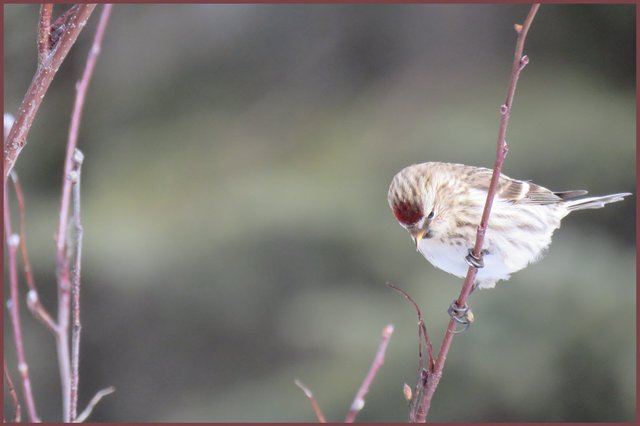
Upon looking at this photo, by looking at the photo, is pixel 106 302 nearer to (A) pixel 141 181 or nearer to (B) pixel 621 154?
(A) pixel 141 181

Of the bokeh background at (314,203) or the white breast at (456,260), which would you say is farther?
the bokeh background at (314,203)

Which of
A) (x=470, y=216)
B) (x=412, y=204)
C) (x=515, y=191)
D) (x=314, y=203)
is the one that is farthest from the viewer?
(x=314, y=203)

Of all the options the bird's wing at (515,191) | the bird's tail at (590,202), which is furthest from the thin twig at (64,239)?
the bird's tail at (590,202)

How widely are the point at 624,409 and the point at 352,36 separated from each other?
3884 millimetres

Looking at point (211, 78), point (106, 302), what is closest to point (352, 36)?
point (211, 78)

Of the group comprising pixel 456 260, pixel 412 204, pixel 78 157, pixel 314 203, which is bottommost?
pixel 314 203

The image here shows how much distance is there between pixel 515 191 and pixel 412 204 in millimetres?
683

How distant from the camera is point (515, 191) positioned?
2584 millimetres

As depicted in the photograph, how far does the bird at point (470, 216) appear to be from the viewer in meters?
2.07

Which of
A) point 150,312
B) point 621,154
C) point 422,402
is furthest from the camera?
point 150,312

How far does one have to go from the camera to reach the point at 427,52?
6.77 metres

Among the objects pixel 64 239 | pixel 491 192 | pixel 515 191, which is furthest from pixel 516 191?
pixel 64 239

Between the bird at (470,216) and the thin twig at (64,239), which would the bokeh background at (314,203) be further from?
the thin twig at (64,239)

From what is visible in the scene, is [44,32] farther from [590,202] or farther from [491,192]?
[590,202]
